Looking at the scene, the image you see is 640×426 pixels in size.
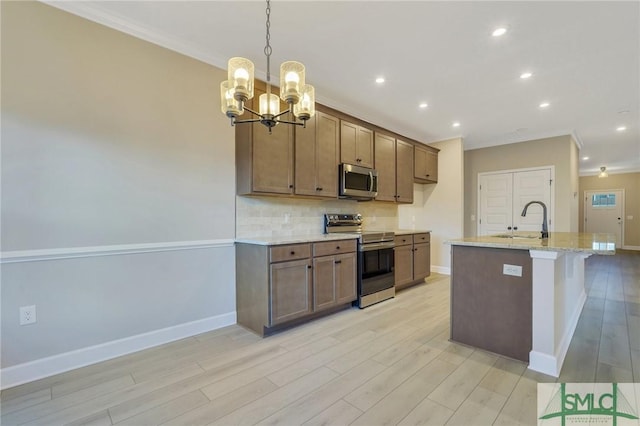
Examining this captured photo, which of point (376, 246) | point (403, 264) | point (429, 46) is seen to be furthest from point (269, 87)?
point (403, 264)

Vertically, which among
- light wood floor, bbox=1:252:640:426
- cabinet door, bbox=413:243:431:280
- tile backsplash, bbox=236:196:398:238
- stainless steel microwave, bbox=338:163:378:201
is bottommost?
light wood floor, bbox=1:252:640:426

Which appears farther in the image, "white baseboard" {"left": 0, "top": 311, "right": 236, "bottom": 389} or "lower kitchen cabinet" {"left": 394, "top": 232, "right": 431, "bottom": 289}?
"lower kitchen cabinet" {"left": 394, "top": 232, "right": 431, "bottom": 289}

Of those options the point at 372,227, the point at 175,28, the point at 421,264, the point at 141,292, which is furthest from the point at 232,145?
the point at 421,264

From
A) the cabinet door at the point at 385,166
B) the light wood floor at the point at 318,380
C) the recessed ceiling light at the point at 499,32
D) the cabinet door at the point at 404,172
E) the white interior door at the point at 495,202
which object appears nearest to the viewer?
the light wood floor at the point at 318,380

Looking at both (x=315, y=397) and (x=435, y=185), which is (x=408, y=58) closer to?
(x=315, y=397)

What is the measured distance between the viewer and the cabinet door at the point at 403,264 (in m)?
4.12

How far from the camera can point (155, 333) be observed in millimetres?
2486

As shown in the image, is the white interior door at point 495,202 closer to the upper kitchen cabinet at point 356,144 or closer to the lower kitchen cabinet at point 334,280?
the upper kitchen cabinet at point 356,144

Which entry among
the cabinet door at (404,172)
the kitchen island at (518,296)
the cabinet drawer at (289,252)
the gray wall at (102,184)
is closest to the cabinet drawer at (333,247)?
the cabinet drawer at (289,252)

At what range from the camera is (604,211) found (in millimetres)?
9484

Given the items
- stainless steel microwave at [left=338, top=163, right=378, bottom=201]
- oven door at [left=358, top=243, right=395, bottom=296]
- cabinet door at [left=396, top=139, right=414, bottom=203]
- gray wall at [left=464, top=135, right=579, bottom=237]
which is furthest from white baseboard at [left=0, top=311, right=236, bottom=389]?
gray wall at [left=464, top=135, right=579, bottom=237]

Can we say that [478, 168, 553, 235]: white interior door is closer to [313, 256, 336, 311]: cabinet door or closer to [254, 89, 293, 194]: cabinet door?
[313, 256, 336, 311]: cabinet door

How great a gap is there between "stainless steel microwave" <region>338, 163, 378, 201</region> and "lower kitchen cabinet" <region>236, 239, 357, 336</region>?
82 centimetres

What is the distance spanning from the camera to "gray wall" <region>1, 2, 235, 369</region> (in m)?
1.94
